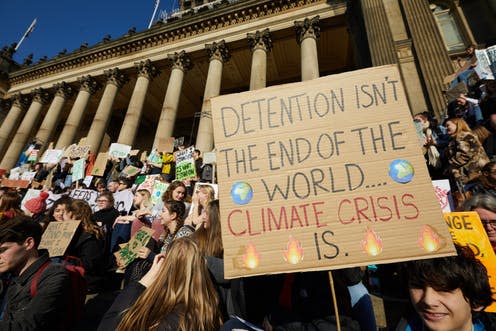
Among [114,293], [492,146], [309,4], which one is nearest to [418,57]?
[492,146]

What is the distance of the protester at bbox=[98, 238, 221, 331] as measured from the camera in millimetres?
1455

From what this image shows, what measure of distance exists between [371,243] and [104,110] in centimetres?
1762

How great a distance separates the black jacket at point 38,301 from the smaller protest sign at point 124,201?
426 centimetres

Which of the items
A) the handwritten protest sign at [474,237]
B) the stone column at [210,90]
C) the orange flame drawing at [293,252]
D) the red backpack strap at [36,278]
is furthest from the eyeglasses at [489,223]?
the stone column at [210,90]

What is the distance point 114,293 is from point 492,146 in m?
6.10

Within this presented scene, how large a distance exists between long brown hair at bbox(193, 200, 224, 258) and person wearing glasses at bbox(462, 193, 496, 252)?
2313 millimetres

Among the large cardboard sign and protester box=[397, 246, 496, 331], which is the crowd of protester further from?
the large cardboard sign

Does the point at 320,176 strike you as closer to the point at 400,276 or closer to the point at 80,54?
the point at 400,276

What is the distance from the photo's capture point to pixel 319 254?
1339mm

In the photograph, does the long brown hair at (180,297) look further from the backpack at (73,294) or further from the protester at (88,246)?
the protester at (88,246)

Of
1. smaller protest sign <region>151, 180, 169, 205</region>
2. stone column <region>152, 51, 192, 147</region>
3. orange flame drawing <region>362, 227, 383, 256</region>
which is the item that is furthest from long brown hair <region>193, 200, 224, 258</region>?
stone column <region>152, 51, 192, 147</region>

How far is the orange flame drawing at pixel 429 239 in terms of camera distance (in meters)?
1.25

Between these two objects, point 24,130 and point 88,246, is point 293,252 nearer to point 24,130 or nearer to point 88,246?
point 88,246

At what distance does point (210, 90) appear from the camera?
43.0 feet
